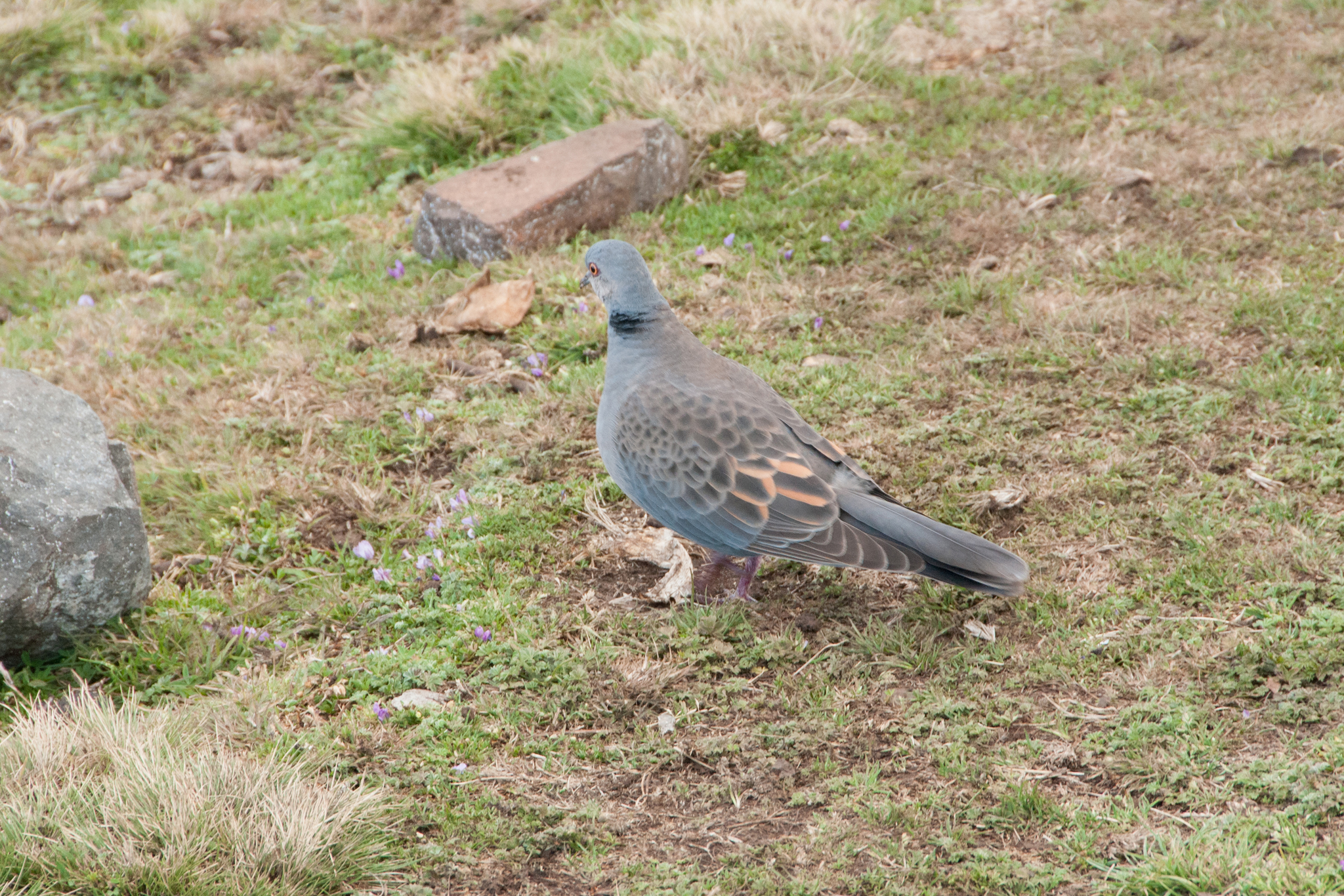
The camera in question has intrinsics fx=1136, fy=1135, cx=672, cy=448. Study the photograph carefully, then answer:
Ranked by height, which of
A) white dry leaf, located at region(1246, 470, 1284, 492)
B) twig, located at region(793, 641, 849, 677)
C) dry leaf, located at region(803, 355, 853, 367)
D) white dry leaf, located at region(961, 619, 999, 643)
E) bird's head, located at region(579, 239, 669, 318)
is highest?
bird's head, located at region(579, 239, 669, 318)

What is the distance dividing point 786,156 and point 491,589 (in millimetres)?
3806

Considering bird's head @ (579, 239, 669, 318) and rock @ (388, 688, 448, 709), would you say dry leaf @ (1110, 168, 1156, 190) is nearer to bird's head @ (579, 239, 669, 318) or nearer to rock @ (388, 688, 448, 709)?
bird's head @ (579, 239, 669, 318)

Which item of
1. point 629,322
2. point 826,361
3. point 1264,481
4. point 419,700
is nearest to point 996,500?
point 1264,481

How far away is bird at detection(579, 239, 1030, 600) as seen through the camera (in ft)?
12.5

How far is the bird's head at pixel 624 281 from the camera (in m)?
4.58

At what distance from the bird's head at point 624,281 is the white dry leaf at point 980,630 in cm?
171

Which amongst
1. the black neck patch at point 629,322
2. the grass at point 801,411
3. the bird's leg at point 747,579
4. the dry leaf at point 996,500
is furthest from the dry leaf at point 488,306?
the dry leaf at point 996,500

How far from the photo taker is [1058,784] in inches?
133

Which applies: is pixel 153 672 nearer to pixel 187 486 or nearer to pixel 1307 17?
pixel 187 486

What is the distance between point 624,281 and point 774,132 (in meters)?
3.00

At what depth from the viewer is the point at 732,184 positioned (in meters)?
6.90

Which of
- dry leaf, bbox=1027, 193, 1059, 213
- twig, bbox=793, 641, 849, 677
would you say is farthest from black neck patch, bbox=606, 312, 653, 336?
dry leaf, bbox=1027, 193, 1059, 213

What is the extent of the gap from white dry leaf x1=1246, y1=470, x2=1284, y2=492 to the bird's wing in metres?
1.61

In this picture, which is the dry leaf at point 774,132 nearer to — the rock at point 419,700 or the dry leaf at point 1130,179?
the dry leaf at point 1130,179
